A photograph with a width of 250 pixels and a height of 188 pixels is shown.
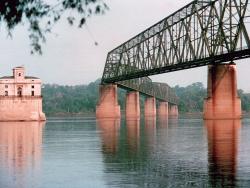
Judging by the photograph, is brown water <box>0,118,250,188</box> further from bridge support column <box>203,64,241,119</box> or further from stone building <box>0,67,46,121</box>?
stone building <box>0,67,46,121</box>

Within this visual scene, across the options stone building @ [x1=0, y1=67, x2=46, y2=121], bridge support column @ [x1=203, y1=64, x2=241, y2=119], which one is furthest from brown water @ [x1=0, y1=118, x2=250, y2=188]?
stone building @ [x1=0, y1=67, x2=46, y2=121]

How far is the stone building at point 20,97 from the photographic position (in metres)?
160

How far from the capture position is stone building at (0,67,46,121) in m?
160

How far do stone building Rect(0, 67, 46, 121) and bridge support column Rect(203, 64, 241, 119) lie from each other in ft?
185

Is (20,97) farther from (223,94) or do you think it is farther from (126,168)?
(126,168)

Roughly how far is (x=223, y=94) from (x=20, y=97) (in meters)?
61.7

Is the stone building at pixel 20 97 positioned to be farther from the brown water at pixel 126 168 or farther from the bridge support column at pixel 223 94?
the brown water at pixel 126 168

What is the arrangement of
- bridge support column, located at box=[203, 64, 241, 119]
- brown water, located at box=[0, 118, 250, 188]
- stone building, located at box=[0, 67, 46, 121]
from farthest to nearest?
1. stone building, located at box=[0, 67, 46, 121]
2. bridge support column, located at box=[203, 64, 241, 119]
3. brown water, located at box=[0, 118, 250, 188]

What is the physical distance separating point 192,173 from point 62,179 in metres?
6.32

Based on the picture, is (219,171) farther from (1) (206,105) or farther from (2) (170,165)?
(1) (206,105)

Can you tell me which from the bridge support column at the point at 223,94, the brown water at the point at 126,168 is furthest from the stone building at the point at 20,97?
the brown water at the point at 126,168

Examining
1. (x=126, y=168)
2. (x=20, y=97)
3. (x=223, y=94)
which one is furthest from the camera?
(x=20, y=97)

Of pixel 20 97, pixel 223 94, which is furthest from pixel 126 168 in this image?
pixel 20 97

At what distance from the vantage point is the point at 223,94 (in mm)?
118000
